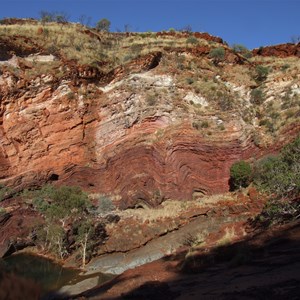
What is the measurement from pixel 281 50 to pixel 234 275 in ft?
120

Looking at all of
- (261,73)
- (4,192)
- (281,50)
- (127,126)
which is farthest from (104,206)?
(281,50)

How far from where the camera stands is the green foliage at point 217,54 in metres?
34.4

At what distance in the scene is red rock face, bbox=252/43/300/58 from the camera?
131 feet

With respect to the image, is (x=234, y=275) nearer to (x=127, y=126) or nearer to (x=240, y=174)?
(x=240, y=174)

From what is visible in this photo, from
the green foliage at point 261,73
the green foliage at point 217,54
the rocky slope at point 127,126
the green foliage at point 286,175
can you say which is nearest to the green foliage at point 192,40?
the green foliage at point 217,54

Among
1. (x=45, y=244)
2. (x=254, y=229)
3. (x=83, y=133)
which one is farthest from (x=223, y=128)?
(x=45, y=244)

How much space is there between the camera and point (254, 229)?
50.5 feet

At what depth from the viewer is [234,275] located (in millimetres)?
9219

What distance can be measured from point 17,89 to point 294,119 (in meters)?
19.8

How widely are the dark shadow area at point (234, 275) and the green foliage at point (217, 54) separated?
23941 mm

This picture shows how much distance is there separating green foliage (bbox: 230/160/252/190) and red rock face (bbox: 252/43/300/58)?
20661mm

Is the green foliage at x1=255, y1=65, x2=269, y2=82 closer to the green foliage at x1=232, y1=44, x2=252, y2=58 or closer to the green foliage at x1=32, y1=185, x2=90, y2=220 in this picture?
the green foliage at x1=232, y1=44, x2=252, y2=58

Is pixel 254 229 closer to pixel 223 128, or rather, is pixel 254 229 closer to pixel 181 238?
pixel 181 238

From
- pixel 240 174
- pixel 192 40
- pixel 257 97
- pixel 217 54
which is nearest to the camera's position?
pixel 240 174
